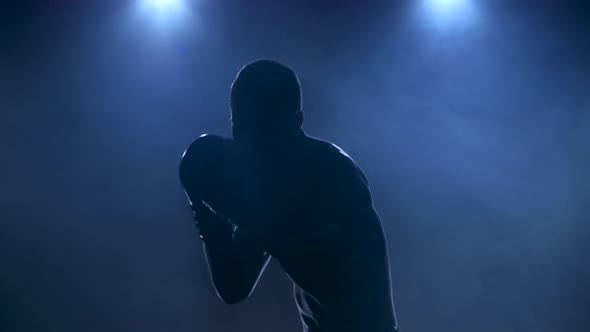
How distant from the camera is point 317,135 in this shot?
273cm

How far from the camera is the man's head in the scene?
0.80 meters

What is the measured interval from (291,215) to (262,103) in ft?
0.59

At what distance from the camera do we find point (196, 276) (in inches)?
101

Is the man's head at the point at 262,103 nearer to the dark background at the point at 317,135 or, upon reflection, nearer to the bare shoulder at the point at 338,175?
the bare shoulder at the point at 338,175

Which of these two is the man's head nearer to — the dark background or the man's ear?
the man's ear

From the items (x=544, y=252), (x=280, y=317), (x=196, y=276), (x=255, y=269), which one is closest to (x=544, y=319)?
(x=544, y=252)

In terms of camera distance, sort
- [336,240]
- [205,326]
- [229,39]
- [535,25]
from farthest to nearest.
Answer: [535,25] → [229,39] → [205,326] → [336,240]

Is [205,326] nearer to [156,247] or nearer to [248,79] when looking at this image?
[156,247]

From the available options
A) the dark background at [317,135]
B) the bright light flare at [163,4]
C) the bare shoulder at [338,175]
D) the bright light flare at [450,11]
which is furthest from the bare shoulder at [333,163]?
the bright light flare at [450,11]

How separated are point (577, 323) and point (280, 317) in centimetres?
160

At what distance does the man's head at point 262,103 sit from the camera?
2.63 feet

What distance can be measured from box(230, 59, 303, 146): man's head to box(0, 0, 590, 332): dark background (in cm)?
185

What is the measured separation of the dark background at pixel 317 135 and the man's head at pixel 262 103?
1.85m

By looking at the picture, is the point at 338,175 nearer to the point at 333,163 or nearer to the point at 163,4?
the point at 333,163
